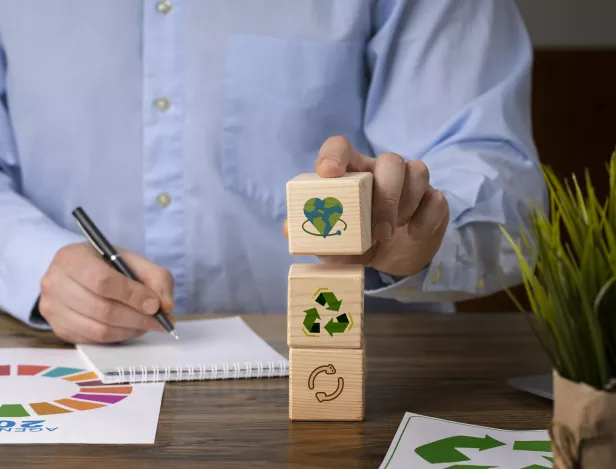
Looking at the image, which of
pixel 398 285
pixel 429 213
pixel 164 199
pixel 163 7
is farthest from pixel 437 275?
pixel 163 7

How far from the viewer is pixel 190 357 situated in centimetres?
90

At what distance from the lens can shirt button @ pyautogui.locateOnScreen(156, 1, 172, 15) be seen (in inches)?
50.1

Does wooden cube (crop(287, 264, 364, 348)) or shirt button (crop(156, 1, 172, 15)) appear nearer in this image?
wooden cube (crop(287, 264, 364, 348))

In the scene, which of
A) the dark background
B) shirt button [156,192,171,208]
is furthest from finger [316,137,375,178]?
the dark background

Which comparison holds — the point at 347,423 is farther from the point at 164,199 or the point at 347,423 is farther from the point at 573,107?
the point at 573,107

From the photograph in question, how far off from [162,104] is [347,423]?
732 millimetres

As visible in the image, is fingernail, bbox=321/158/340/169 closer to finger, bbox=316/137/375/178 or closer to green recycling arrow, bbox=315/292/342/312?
finger, bbox=316/137/375/178

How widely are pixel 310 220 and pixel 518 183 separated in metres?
0.53

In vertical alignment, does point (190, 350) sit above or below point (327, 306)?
below

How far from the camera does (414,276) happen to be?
101cm

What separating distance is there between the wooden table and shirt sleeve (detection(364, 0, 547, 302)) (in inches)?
3.6

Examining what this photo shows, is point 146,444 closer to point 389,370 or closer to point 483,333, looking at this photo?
point 389,370

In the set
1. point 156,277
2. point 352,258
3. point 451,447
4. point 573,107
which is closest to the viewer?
point 451,447

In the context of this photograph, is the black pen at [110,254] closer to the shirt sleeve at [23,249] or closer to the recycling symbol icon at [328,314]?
the shirt sleeve at [23,249]
